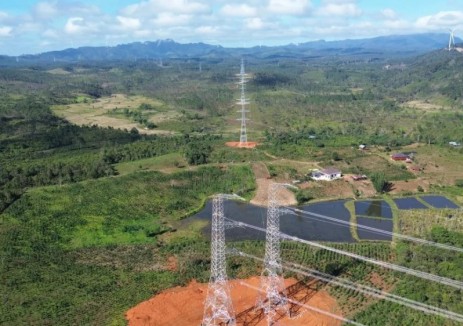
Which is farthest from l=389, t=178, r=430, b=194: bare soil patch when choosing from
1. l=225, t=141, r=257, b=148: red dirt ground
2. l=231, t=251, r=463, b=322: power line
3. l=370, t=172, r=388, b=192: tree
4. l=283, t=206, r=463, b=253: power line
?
l=231, t=251, r=463, b=322: power line

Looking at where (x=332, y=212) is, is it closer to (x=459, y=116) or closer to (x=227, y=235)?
(x=227, y=235)

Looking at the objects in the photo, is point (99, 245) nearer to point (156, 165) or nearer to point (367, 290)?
point (367, 290)

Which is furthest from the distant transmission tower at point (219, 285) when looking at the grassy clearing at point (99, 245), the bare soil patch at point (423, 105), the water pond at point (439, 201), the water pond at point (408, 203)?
the bare soil patch at point (423, 105)

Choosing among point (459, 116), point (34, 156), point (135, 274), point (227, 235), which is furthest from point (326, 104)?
point (135, 274)

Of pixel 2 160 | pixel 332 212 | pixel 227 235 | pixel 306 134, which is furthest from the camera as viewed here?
pixel 306 134

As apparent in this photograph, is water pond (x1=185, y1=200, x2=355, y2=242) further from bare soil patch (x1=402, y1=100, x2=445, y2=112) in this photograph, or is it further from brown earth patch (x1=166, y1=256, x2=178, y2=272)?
bare soil patch (x1=402, y1=100, x2=445, y2=112)

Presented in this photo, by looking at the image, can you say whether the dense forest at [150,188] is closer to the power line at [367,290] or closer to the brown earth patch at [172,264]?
the brown earth patch at [172,264]
